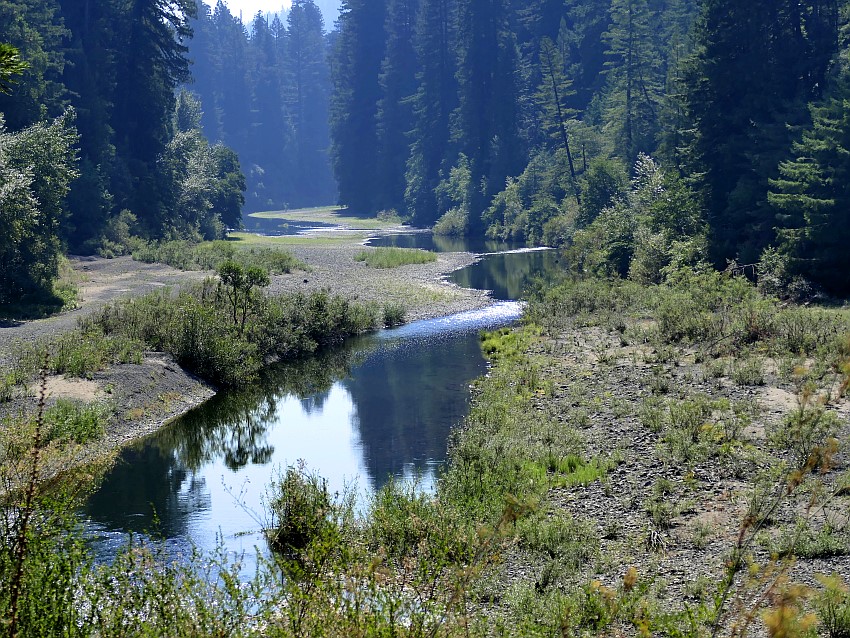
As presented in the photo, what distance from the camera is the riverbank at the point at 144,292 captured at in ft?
63.5

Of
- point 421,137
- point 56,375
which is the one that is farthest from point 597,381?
point 421,137

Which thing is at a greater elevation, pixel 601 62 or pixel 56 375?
pixel 601 62

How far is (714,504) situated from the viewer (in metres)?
12.4

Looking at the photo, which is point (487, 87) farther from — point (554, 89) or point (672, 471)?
point (672, 471)

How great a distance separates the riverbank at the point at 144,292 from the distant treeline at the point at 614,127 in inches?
333

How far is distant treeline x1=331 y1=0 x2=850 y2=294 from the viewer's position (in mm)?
33438

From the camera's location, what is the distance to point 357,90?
12156 cm

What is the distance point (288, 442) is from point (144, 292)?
16.8m

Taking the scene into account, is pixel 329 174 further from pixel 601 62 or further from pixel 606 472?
pixel 606 472

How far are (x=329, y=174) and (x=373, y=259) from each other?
110846mm

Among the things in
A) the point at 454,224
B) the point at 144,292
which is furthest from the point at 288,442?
the point at 454,224

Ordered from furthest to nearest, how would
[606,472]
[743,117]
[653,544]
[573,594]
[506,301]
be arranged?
[506,301], [743,117], [606,472], [653,544], [573,594]

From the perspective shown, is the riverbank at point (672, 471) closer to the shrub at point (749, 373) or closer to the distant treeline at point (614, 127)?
the shrub at point (749, 373)

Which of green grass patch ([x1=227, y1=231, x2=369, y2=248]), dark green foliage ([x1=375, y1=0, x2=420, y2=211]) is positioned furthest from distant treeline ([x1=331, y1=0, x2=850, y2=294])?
green grass patch ([x1=227, y1=231, x2=369, y2=248])
